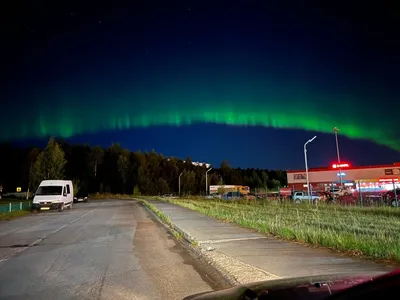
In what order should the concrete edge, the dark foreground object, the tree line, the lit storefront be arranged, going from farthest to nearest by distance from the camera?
1. the tree line
2. the lit storefront
3. the concrete edge
4. the dark foreground object

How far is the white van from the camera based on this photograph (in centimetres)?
3142

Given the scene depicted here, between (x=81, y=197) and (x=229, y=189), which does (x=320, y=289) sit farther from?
(x=229, y=189)

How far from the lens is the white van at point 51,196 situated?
3142 centimetres

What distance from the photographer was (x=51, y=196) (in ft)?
104

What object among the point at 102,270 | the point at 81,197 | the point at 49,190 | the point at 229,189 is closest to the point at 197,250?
the point at 102,270

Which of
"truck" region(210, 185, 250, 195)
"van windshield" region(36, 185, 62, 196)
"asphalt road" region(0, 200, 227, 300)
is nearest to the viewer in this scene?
"asphalt road" region(0, 200, 227, 300)

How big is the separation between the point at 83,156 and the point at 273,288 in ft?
346

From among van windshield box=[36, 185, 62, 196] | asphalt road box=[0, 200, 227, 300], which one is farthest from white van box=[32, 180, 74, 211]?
asphalt road box=[0, 200, 227, 300]

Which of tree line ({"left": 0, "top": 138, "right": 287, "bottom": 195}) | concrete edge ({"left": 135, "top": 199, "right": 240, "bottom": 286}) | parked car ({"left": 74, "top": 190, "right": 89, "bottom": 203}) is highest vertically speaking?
tree line ({"left": 0, "top": 138, "right": 287, "bottom": 195})

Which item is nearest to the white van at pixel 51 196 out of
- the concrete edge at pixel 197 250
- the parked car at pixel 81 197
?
the concrete edge at pixel 197 250

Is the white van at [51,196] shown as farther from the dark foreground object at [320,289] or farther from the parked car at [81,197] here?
the dark foreground object at [320,289]

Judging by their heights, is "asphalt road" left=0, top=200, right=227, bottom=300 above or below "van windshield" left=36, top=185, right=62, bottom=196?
below

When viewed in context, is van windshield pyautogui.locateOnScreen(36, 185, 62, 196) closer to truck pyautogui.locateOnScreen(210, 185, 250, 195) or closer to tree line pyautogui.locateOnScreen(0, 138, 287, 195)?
truck pyautogui.locateOnScreen(210, 185, 250, 195)

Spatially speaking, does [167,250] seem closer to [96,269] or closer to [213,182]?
[96,269]
